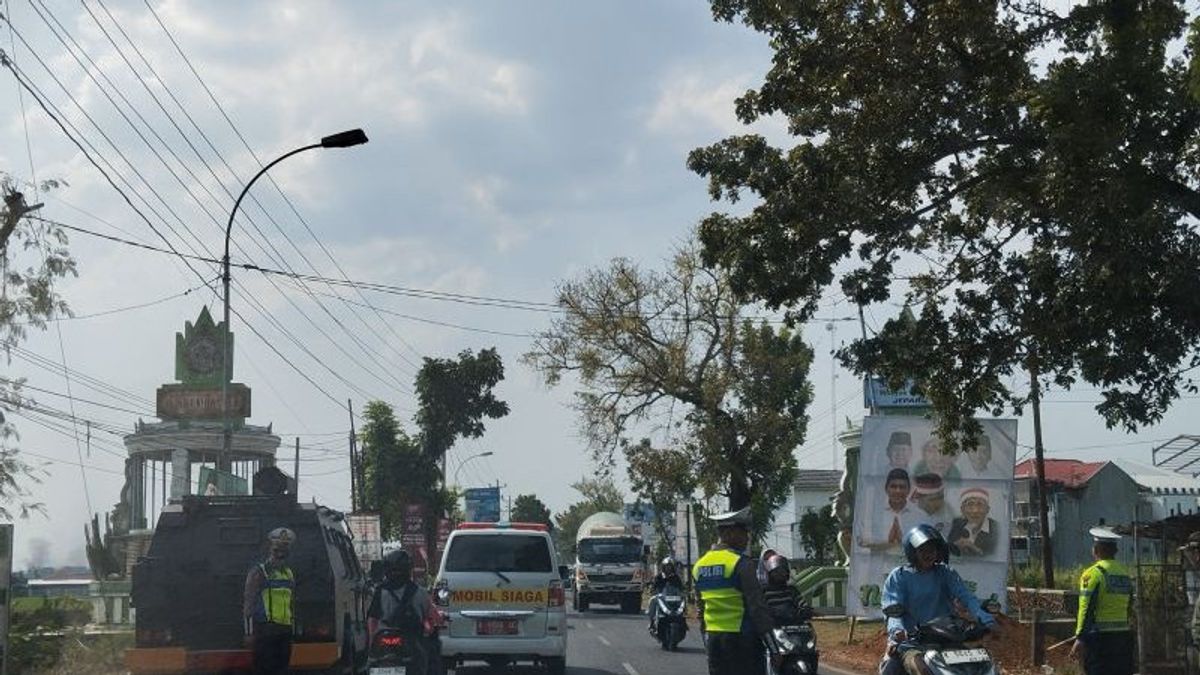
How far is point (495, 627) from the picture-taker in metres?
19.1

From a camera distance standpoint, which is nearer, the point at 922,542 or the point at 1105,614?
the point at 922,542

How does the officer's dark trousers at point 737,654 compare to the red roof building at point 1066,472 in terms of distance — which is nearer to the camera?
the officer's dark trousers at point 737,654

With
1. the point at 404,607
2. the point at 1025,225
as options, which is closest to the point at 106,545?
the point at 404,607

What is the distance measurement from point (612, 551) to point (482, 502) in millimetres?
52099

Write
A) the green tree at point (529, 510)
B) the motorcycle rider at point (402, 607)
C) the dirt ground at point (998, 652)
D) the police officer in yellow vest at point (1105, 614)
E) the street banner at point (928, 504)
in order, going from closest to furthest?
the police officer in yellow vest at point (1105, 614) < the motorcycle rider at point (402, 607) < the dirt ground at point (998, 652) < the street banner at point (928, 504) < the green tree at point (529, 510)

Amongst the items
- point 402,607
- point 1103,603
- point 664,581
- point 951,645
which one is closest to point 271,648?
point 402,607

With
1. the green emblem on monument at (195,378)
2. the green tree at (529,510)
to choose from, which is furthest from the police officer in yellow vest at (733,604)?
the green tree at (529,510)

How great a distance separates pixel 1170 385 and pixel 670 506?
40325 mm

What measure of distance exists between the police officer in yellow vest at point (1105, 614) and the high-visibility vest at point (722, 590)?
15.5 ft

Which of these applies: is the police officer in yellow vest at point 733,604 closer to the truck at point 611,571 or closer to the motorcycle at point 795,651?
the motorcycle at point 795,651

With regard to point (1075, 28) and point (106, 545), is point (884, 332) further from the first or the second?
point (106, 545)

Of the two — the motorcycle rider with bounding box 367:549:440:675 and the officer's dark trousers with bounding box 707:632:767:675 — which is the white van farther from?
the officer's dark trousers with bounding box 707:632:767:675

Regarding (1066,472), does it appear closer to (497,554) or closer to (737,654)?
(497,554)

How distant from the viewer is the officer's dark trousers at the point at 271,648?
13.6 meters
